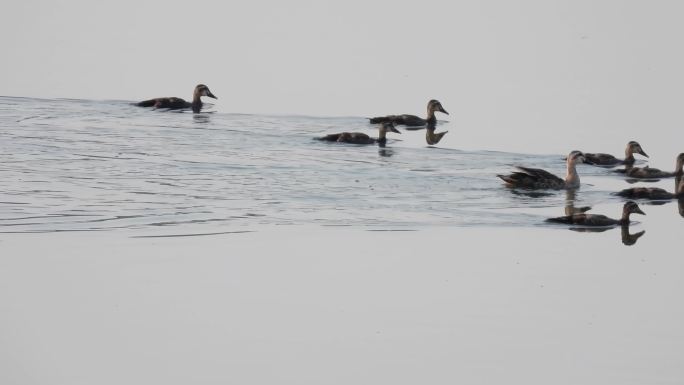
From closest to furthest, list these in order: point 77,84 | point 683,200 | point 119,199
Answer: point 119,199
point 683,200
point 77,84

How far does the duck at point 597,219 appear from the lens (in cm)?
2012

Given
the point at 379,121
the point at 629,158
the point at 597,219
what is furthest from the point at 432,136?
the point at 597,219

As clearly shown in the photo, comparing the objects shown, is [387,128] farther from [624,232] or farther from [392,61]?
[392,61]

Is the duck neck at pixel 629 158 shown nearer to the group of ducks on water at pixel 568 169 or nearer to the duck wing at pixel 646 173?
the group of ducks on water at pixel 568 169

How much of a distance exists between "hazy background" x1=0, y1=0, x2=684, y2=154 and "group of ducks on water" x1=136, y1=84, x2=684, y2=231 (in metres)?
0.76

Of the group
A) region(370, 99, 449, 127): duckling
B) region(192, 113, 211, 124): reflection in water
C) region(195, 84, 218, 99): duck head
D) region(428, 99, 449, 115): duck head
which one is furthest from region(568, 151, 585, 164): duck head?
region(195, 84, 218, 99): duck head

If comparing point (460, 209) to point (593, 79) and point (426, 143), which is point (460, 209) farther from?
point (593, 79)

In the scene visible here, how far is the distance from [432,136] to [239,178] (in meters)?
6.77

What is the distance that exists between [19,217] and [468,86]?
16917mm

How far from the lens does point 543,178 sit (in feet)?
76.1

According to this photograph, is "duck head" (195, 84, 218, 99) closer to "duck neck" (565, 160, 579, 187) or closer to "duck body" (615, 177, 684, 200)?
"duck neck" (565, 160, 579, 187)

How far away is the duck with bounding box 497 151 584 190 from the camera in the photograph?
75.0ft

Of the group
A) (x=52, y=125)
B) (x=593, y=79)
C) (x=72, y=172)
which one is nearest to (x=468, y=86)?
(x=593, y=79)

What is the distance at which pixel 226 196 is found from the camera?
21.5 m
